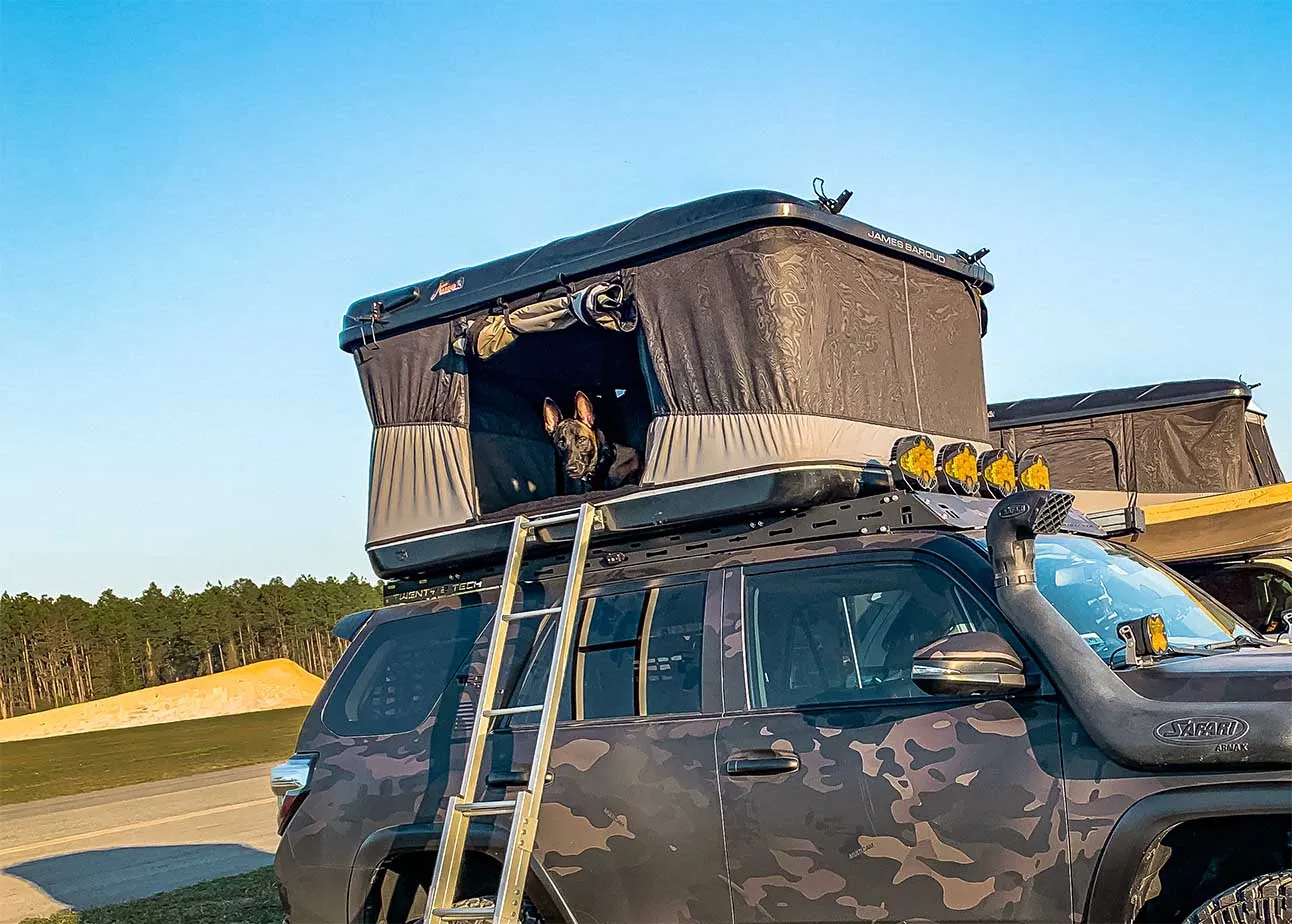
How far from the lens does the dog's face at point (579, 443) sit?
6789 mm

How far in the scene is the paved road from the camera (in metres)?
10.7

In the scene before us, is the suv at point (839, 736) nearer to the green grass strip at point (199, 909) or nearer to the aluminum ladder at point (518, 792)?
the aluminum ladder at point (518, 792)

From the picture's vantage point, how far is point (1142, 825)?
3830 millimetres

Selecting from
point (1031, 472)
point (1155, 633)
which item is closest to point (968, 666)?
point (1155, 633)

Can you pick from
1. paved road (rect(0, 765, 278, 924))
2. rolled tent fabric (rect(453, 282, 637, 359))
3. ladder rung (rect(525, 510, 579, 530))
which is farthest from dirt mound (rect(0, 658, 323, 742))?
ladder rung (rect(525, 510, 579, 530))

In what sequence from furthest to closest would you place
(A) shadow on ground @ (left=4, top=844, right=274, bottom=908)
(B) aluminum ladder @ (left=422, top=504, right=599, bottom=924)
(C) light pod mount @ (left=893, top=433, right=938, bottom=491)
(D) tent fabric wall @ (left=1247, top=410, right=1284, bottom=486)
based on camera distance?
(D) tent fabric wall @ (left=1247, top=410, right=1284, bottom=486), (A) shadow on ground @ (left=4, top=844, right=274, bottom=908), (C) light pod mount @ (left=893, top=433, right=938, bottom=491), (B) aluminum ladder @ (left=422, top=504, right=599, bottom=924)

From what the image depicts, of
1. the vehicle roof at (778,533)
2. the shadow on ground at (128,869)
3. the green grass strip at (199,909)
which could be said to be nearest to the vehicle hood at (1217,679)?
the vehicle roof at (778,533)

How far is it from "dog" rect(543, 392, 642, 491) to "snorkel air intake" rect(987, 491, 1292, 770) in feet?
8.96

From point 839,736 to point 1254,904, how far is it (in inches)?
51.9

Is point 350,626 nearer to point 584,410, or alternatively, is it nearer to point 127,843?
point 584,410

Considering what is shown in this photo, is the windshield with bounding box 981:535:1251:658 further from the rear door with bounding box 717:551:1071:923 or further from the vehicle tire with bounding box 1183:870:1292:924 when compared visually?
the vehicle tire with bounding box 1183:870:1292:924

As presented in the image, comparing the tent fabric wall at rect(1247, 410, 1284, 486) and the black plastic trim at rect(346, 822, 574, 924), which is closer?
the black plastic trim at rect(346, 822, 574, 924)

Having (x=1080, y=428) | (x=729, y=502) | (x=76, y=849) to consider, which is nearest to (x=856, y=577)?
(x=729, y=502)

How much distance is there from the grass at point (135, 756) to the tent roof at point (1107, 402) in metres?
16.6
